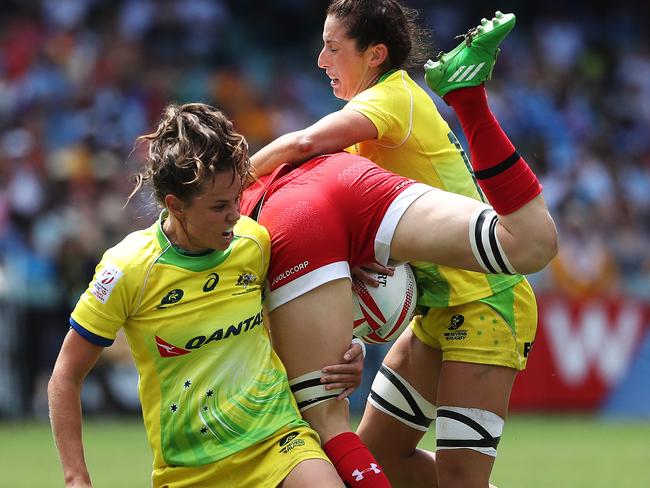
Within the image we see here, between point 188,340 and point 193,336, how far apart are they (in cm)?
2

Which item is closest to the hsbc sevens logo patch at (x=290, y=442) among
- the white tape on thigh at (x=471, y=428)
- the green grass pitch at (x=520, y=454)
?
the white tape on thigh at (x=471, y=428)

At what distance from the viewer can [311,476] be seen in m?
3.70

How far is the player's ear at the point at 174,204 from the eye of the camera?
3.78m

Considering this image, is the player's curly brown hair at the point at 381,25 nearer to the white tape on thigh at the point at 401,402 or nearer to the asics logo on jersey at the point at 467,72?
the asics logo on jersey at the point at 467,72

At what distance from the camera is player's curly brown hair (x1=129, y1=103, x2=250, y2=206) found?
374 cm

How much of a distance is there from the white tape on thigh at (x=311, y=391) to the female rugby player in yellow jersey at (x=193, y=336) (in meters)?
0.10

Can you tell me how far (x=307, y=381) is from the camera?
400cm

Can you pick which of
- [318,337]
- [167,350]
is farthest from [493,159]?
[167,350]

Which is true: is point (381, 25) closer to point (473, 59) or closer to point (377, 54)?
point (377, 54)

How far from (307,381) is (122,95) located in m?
10.3

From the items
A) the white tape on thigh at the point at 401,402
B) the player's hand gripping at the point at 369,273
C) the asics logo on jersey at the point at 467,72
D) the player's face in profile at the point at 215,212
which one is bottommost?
the white tape on thigh at the point at 401,402

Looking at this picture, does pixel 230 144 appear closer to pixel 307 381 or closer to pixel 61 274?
pixel 307 381

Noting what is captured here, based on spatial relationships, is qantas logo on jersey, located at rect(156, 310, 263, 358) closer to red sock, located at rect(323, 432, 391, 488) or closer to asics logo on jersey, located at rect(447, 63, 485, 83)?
red sock, located at rect(323, 432, 391, 488)

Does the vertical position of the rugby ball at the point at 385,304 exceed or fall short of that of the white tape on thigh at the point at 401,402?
it exceeds it
